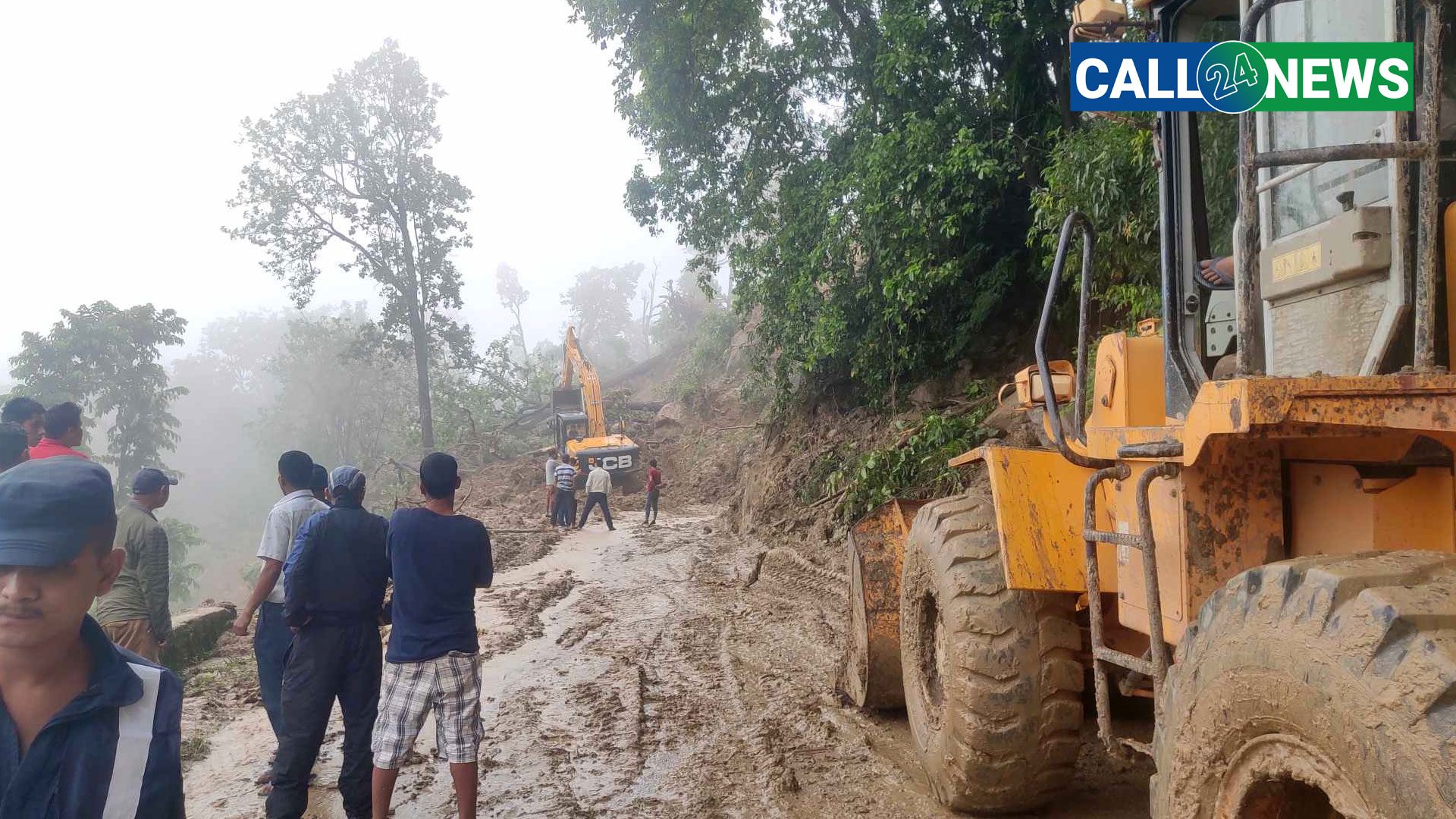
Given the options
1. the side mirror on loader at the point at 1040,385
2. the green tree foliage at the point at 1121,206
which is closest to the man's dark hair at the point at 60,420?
the side mirror on loader at the point at 1040,385

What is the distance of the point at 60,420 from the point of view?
16.0ft

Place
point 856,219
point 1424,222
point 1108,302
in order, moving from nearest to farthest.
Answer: point 1424,222
point 1108,302
point 856,219

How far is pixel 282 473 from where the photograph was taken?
4.79m

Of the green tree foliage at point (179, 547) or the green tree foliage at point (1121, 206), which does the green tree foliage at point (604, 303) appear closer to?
the green tree foliage at point (179, 547)

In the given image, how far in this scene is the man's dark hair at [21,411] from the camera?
5.16 metres

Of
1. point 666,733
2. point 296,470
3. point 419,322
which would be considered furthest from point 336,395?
point 666,733

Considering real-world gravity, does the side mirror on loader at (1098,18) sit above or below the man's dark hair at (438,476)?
above

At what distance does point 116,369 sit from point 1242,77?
3481cm

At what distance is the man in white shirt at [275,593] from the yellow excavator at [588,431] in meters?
16.5

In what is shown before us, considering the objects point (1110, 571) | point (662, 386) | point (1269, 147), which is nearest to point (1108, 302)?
point (1110, 571)

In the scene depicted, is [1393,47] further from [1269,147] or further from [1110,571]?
[1110,571]

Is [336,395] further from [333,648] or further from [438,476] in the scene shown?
[438,476]

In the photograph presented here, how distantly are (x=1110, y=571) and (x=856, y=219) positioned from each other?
361 inches

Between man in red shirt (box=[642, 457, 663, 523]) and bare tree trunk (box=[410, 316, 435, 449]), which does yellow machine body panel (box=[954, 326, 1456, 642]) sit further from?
bare tree trunk (box=[410, 316, 435, 449])
